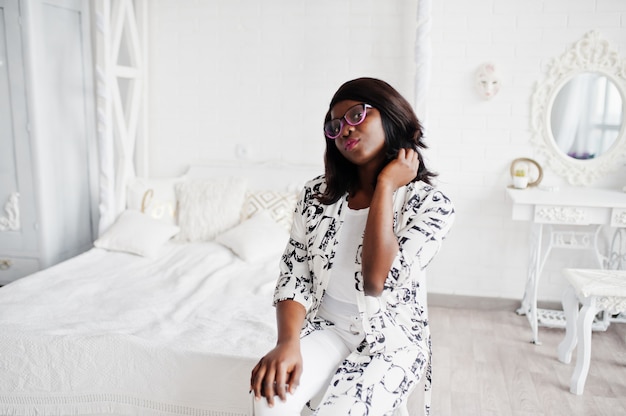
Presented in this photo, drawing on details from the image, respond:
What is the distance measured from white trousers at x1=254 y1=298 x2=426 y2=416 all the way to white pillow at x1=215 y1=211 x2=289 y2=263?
5.55ft

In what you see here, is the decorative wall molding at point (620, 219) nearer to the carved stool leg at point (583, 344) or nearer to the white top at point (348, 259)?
the carved stool leg at point (583, 344)

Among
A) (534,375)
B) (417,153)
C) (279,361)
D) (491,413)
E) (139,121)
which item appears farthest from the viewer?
(139,121)

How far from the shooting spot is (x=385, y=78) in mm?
3846

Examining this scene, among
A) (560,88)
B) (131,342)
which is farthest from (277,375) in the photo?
(560,88)

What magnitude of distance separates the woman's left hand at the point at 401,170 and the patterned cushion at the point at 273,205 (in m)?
2.07

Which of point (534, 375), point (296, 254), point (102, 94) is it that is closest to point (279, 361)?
point (296, 254)

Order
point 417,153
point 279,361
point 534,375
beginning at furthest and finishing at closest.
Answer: point 534,375, point 417,153, point 279,361

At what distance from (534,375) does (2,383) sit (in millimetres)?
2422

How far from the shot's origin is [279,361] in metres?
1.54

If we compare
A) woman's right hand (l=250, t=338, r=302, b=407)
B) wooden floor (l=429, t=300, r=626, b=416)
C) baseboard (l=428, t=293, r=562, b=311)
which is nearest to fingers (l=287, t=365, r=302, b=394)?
woman's right hand (l=250, t=338, r=302, b=407)

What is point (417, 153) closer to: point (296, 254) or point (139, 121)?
point (296, 254)

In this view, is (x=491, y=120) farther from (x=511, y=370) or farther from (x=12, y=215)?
(x=12, y=215)

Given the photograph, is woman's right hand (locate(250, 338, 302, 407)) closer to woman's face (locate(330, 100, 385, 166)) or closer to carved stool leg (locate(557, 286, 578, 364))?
woman's face (locate(330, 100, 385, 166))

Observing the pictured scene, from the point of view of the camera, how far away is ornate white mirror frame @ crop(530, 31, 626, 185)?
3.56m
